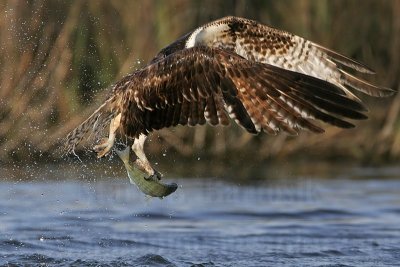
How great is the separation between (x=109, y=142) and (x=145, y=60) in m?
4.56

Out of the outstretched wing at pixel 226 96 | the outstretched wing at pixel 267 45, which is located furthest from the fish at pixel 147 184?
the outstretched wing at pixel 267 45

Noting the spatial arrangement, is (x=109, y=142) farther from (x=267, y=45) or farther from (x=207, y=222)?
(x=207, y=222)

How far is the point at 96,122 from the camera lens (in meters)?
7.11

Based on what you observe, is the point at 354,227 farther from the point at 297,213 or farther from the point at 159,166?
the point at 159,166

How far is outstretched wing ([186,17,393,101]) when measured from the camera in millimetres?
7988

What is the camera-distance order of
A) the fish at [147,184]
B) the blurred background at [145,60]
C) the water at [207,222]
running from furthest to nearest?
the blurred background at [145,60]
the water at [207,222]
the fish at [147,184]

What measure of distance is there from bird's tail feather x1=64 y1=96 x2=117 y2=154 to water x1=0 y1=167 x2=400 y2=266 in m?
1.28

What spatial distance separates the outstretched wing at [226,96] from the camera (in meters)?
6.30

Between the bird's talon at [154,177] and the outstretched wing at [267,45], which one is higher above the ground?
the outstretched wing at [267,45]

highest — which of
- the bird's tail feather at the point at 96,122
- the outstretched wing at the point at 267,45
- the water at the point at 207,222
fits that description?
the outstretched wing at the point at 267,45

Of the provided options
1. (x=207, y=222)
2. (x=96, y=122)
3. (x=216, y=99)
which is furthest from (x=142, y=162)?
(x=207, y=222)

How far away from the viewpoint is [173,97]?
683 centimetres

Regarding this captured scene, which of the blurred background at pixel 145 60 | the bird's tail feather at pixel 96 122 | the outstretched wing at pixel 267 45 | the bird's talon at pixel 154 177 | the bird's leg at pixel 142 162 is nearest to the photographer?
the bird's talon at pixel 154 177

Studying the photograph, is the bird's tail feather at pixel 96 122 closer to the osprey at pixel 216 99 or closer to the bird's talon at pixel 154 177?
the osprey at pixel 216 99
